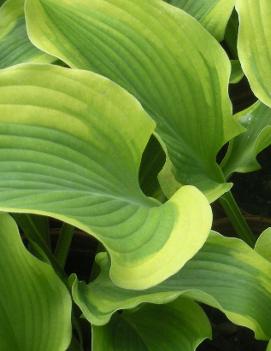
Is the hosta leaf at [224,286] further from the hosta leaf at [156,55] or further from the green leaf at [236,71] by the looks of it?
the green leaf at [236,71]

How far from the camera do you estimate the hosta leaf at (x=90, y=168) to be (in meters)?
0.57

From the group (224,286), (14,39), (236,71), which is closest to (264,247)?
(224,286)

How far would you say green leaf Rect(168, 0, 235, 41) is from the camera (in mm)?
844

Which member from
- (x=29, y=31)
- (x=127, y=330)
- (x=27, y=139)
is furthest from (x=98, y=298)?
(x=29, y=31)

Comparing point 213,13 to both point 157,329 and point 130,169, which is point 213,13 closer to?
point 130,169

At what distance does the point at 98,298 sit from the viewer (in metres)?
0.67

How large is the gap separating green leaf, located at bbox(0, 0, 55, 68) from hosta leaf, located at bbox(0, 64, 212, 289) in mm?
224

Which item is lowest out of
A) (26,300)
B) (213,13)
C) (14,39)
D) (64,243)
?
(64,243)

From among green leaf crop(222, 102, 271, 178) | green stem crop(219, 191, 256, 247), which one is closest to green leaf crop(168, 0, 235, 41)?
green leaf crop(222, 102, 271, 178)

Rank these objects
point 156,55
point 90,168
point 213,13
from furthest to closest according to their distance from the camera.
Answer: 1. point 213,13
2. point 156,55
3. point 90,168

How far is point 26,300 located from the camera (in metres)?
0.68

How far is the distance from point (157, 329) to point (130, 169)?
0.59ft

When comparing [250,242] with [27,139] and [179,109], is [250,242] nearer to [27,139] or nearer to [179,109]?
[179,109]

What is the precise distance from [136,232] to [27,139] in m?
0.14
